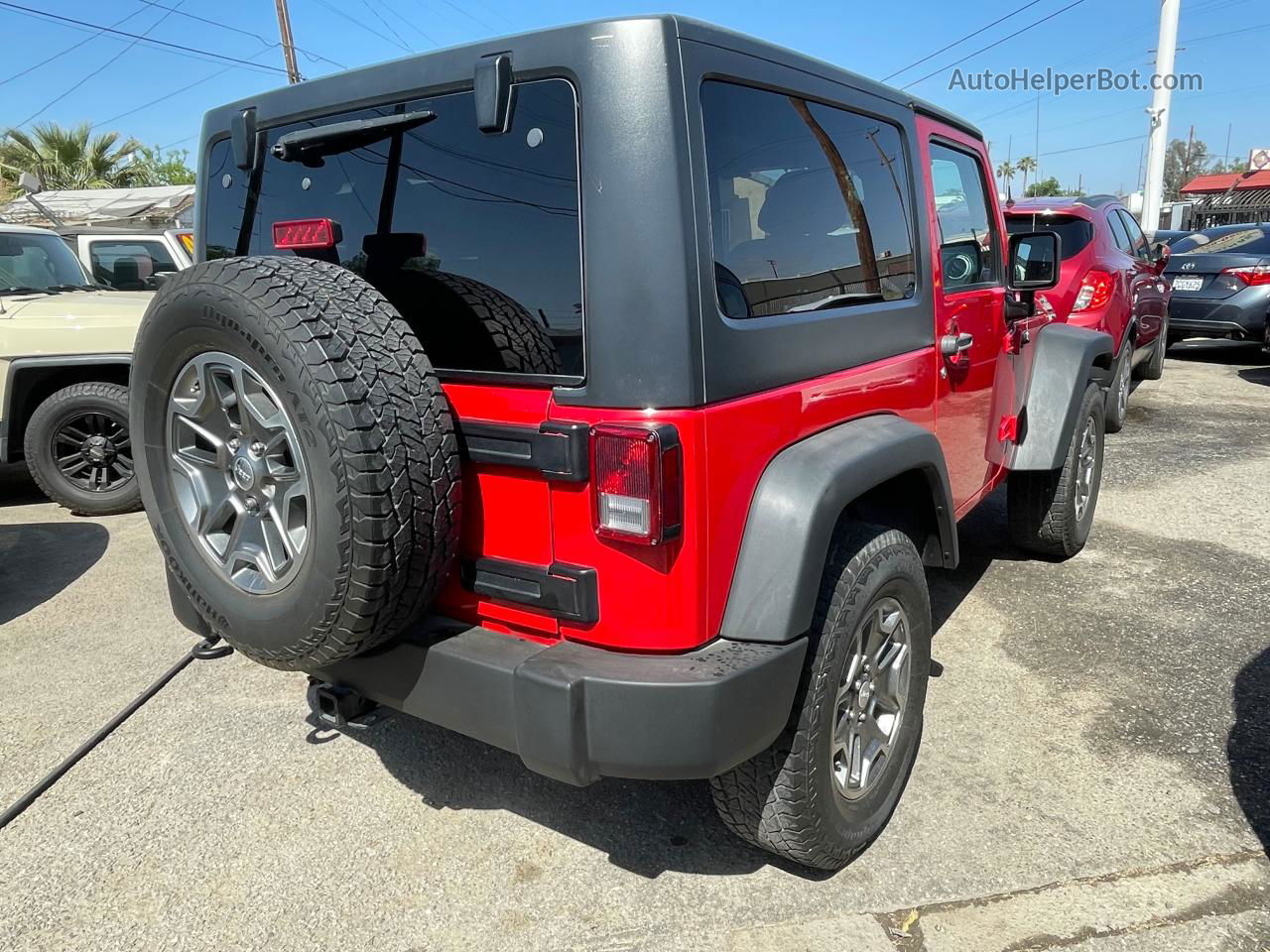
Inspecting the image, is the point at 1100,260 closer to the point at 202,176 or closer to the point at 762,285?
the point at 762,285

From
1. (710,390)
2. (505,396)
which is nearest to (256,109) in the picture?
(505,396)

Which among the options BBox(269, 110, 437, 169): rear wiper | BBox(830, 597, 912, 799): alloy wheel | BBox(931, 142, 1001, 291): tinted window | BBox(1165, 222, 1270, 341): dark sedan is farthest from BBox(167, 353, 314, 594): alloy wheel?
BBox(1165, 222, 1270, 341): dark sedan

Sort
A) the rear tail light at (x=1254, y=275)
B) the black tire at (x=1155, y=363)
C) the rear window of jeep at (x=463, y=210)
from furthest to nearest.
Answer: the rear tail light at (x=1254, y=275), the black tire at (x=1155, y=363), the rear window of jeep at (x=463, y=210)

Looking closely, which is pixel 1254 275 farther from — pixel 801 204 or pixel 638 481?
pixel 638 481

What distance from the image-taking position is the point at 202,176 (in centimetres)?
278

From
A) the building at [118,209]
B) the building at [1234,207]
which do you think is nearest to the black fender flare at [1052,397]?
the building at [118,209]

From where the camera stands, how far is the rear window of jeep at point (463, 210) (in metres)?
1.90

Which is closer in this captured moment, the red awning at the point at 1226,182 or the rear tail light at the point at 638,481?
the rear tail light at the point at 638,481

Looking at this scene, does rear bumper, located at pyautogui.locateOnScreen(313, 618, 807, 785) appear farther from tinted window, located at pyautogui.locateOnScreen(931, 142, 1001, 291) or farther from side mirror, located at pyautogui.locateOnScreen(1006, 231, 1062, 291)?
side mirror, located at pyautogui.locateOnScreen(1006, 231, 1062, 291)

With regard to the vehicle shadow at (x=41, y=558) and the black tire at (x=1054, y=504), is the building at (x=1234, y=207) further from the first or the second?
the vehicle shadow at (x=41, y=558)

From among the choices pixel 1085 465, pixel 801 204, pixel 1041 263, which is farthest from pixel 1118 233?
pixel 801 204

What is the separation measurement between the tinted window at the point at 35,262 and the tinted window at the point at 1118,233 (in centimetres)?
770

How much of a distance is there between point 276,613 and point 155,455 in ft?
1.97

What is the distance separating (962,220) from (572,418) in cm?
206
